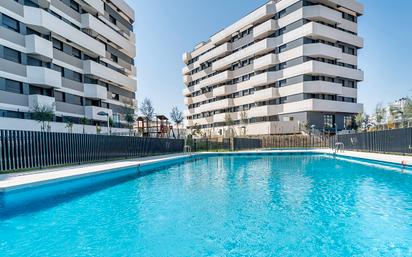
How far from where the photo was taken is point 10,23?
18.8 m

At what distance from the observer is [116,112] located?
105 feet

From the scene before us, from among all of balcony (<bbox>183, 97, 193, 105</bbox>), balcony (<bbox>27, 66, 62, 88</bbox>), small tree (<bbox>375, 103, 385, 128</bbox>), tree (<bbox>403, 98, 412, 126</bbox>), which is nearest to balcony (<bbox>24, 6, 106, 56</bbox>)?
balcony (<bbox>27, 66, 62, 88</bbox>)

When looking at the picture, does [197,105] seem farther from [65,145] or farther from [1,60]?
[65,145]

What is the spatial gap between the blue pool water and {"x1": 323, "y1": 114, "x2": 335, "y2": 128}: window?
962 inches

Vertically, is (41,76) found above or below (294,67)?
below

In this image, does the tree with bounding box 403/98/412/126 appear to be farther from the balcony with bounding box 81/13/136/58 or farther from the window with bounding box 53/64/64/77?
the window with bounding box 53/64/64/77

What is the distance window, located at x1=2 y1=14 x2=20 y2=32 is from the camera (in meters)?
18.4

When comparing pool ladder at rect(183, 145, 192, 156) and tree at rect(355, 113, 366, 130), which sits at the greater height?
tree at rect(355, 113, 366, 130)

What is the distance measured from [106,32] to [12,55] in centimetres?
1217

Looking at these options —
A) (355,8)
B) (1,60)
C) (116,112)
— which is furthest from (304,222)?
(355,8)

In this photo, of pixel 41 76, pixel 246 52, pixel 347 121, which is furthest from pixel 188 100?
pixel 41 76

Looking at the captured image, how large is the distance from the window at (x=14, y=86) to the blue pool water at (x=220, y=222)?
1658cm

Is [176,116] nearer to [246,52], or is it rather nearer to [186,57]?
[186,57]

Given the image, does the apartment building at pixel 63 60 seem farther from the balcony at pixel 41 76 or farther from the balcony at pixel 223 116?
the balcony at pixel 223 116
